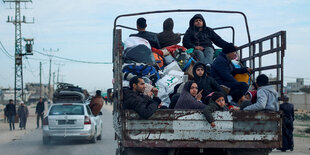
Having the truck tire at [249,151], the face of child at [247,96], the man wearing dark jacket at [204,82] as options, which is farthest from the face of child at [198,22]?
the truck tire at [249,151]

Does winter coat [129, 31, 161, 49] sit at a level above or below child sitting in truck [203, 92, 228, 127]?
above

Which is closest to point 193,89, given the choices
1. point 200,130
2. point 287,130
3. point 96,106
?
point 200,130

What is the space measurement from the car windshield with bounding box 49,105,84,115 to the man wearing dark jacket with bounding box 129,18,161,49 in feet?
24.6

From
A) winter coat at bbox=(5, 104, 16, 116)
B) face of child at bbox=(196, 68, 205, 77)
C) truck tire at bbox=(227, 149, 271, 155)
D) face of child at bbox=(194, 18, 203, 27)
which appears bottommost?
winter coat at bbox=(5, 104, 16, 116)

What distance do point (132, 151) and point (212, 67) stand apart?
2.55 metres

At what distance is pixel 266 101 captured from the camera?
670 cm

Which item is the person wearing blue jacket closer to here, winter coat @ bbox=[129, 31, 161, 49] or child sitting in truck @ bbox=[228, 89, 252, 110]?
child sitting in truck @ bbox=[228, 89, 252, 110]

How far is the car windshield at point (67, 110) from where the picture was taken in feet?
54.5

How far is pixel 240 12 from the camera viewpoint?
8711 mm

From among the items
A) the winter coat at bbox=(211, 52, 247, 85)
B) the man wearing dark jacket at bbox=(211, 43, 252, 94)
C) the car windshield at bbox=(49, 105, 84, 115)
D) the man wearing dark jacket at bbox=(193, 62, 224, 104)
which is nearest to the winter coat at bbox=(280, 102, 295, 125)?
the man wearing dark jacket at bbox=(211, 43, 252, 94)

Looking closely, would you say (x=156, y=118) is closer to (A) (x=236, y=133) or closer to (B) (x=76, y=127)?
(A) (x=236, y=133)

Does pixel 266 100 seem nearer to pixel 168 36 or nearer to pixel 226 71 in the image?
pixel 226 71

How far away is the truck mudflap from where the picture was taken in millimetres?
6262

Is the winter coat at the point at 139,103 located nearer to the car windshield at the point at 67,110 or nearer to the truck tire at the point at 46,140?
the car windshield at the point at 67,110
